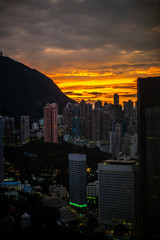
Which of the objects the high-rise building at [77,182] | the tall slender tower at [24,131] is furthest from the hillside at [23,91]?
the high-rise building at [77,182]

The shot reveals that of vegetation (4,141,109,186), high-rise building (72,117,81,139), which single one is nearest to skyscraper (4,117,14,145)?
vegetation (4,141,109,186)

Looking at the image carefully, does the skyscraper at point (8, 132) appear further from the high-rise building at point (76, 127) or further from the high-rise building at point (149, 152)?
the high-rise building at point (149, 152)

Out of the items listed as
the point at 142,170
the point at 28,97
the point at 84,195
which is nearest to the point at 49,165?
the point at 84,195

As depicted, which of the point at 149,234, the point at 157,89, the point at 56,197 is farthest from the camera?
the point at 56,197

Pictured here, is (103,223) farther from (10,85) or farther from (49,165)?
(10,85)

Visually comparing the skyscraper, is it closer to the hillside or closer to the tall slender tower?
the tall slender tower

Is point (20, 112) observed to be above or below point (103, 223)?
above

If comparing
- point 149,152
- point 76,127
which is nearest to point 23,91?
point 76,127
